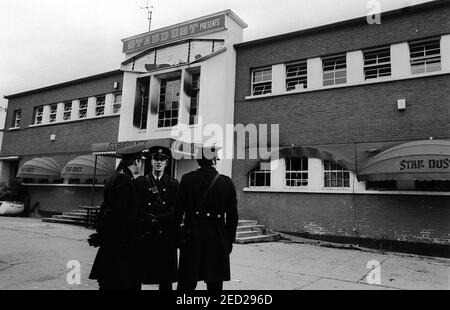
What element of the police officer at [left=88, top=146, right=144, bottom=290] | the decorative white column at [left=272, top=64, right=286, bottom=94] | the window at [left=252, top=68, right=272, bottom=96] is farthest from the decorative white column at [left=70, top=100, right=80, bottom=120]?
the police officer at [left=88, top=146, right=144, bottom=290]

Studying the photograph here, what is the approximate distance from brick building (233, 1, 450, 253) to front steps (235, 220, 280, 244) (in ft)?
1.47

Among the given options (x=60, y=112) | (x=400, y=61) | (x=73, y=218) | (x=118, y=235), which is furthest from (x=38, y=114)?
(x=118, y=235)

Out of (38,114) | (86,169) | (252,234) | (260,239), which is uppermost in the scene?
(38,114)

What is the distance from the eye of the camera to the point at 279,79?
14.0 meters

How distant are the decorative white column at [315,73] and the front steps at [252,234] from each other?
5.33 m

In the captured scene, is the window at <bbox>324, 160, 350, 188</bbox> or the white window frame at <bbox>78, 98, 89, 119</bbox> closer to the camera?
the window at <bbox>324, 160, 350, 188</bbox>

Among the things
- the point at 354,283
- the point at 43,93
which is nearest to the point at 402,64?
the point at 354,283

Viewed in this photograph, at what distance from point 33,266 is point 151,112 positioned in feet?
33.6

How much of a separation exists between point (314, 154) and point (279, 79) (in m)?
3.30

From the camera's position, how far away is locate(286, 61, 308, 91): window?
13636 mm

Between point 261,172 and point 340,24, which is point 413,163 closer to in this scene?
point 261,172

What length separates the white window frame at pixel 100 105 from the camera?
19094 millimetres

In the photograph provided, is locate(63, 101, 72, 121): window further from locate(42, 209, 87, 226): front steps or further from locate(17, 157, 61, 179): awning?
locate(42, 209, 87, 226): front steps

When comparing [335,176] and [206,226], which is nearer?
[206,226]
